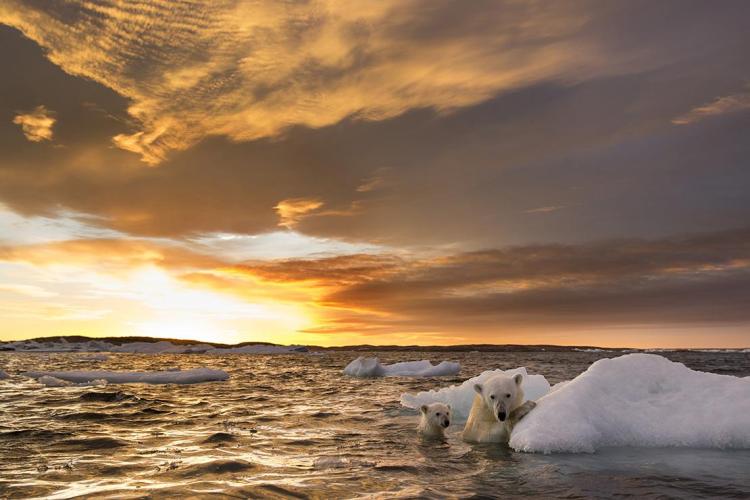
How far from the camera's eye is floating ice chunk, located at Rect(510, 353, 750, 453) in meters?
8.60

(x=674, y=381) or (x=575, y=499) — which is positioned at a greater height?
(x=674, y=381)

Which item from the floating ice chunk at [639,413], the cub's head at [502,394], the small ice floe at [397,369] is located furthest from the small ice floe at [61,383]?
the floating ice chunk at [639,413]

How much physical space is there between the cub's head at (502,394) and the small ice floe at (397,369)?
971 inches

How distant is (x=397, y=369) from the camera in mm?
35562

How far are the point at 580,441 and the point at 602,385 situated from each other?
1.68m

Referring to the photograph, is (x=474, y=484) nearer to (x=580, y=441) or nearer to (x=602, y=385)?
(x=580, y=441)

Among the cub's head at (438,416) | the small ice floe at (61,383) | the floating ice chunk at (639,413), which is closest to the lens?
the floating ice chunk at (639,413)

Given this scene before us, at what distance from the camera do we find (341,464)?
780cm

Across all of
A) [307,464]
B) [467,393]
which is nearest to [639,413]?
[467,393]

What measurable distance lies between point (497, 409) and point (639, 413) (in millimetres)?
2603

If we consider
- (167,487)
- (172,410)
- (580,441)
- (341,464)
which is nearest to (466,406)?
(580,441)

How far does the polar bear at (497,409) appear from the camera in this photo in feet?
29.5

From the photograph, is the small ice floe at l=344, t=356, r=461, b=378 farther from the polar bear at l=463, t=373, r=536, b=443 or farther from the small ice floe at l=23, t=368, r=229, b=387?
the polar bear at l=463, t=373, r=536, b=443

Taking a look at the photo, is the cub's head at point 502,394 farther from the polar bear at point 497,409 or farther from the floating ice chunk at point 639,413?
the floating ice chunk at point 639,413
